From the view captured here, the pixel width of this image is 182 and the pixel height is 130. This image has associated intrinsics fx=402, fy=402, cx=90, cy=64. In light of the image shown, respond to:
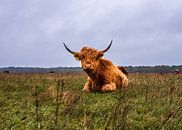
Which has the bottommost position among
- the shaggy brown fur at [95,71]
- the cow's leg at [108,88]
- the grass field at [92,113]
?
the grass field at [92,113]

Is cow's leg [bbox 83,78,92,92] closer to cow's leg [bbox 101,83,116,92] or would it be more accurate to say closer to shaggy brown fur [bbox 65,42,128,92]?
shaggy brown fur [bbox 65,42,128,92]

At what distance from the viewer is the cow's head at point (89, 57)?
13031mm

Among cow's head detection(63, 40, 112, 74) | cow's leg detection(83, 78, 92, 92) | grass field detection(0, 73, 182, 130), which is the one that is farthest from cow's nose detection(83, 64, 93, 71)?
grass field detection(0, 73, 182, 130)

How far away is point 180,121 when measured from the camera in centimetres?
712

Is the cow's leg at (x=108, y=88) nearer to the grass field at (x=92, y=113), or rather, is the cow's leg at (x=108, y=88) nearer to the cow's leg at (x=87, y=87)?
the cow's leg at (x=87, y=87)

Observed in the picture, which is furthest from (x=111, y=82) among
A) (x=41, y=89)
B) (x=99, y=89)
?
(x=41, y=89)

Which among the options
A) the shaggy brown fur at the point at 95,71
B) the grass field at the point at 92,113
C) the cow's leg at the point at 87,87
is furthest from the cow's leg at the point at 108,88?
the grass field at the point at 92,113

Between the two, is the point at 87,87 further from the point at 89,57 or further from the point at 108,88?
the point at 89,57

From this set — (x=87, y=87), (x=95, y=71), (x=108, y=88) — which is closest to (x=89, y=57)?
(x=95, y=71)

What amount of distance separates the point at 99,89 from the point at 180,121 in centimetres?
642

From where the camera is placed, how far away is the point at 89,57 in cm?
1333

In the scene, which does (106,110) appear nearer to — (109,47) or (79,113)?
(79,113)

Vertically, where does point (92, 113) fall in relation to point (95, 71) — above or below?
below

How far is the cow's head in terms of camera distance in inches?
513
